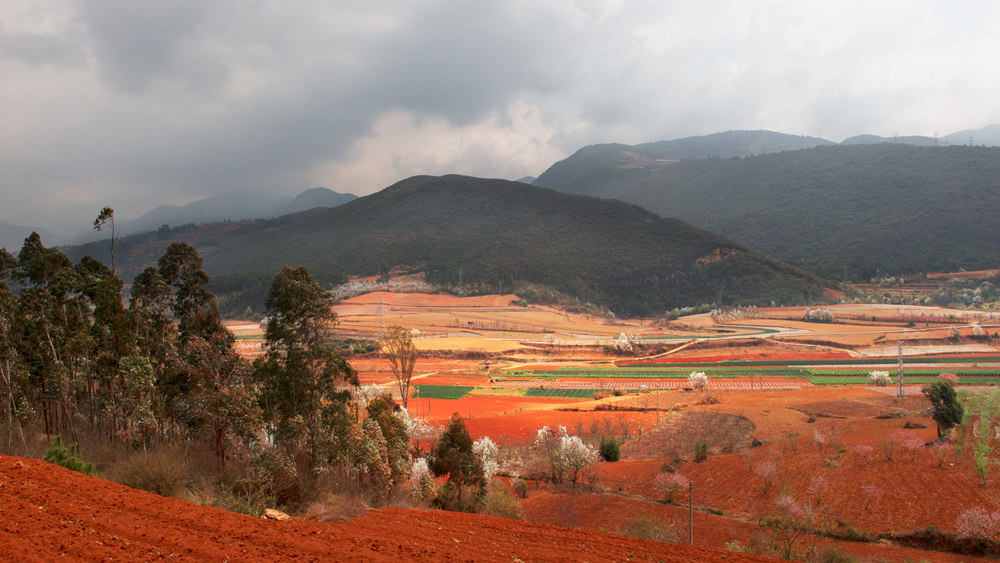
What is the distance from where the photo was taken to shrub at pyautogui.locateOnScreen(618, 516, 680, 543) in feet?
49.5

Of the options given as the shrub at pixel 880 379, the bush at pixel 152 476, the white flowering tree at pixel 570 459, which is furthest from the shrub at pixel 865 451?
the shrub at pixel 880 379

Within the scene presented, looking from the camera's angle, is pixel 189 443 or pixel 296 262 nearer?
pixel 189 443

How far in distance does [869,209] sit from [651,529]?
572 ft

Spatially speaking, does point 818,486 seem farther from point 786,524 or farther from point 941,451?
point 941,451

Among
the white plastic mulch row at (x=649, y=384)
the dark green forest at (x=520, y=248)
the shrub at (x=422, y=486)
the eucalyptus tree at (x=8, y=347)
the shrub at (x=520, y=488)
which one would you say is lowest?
the white plastic mulch row at (x=649, y=384)

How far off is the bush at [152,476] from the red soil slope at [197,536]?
1.62m

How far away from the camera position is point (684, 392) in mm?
43156

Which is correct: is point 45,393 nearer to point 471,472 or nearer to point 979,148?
point 471,472

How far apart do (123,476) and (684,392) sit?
Result: 40942mm

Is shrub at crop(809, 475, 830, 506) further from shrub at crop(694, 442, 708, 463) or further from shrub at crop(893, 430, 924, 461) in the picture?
shrub at crop(694, 442, 708, 463)

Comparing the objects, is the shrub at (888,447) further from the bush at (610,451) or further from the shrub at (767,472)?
the bush at (610,451)

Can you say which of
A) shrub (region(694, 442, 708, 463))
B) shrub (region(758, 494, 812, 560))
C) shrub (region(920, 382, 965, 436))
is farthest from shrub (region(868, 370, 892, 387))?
shrub (region(758, 494, 812, 560))

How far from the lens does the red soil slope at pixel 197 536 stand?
6.65m

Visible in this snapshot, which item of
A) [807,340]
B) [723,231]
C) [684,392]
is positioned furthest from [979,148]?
[684,392]
